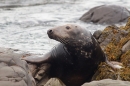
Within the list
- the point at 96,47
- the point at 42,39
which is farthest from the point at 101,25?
the point at 96,47

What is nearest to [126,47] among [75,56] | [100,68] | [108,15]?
[100,68]

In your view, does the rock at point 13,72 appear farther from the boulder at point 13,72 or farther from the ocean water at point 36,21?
the ocean water at point 36,21

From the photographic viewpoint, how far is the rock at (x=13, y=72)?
4586mm

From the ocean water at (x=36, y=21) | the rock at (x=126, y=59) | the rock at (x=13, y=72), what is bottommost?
the ocean water at (x=36, y=21)

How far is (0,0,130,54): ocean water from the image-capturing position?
39.5 feet

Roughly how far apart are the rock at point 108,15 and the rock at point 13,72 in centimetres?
1107

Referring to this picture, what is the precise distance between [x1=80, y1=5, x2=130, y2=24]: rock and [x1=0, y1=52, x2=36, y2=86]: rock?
1107cm

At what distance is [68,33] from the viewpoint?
21.4 feet

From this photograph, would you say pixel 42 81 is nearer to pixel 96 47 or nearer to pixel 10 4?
pixel 96 47

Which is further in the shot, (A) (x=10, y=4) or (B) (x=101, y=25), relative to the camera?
(A) (x=10, y=4)

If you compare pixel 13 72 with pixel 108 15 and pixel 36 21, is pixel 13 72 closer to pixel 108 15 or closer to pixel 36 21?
pixel 108 15

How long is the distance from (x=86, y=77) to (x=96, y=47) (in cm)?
54

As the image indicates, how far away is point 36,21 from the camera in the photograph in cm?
1708

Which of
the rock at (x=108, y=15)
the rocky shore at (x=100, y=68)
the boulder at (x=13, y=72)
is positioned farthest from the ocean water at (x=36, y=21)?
the boulder at (x=13, y=72)
